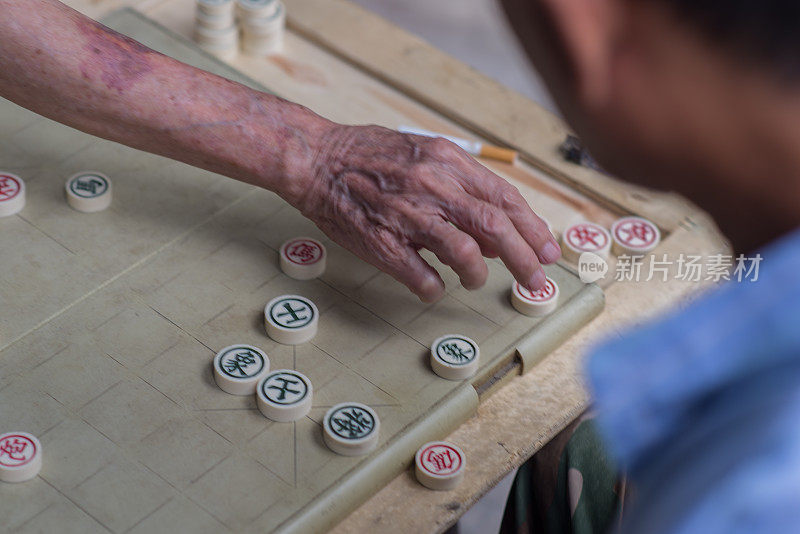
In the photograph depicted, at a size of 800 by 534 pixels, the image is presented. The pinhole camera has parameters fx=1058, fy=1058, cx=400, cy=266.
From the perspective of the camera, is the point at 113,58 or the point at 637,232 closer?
the point at 113,58

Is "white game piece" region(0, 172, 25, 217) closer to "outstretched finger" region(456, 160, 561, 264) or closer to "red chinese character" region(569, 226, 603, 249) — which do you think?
"outstretched finger" region(456, 160, 561, 264)

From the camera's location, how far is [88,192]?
56.3 inches

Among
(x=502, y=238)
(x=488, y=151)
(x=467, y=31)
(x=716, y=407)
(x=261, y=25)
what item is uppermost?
(x=716, y=407)

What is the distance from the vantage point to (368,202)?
138 cm

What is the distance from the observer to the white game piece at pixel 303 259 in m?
1.37

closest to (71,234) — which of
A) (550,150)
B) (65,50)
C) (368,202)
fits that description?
(65,50)

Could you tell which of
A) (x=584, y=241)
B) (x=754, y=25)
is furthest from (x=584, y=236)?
(x=754, y=25)

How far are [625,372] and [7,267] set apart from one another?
857mm

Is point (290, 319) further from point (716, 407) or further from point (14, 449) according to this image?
point (716, 407)

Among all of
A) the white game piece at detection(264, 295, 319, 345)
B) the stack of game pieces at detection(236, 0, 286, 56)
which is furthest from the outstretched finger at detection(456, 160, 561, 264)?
the stack of game pieces at detection(236, 0, 286, 56)

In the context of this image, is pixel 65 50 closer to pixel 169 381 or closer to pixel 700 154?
pixel 169 381

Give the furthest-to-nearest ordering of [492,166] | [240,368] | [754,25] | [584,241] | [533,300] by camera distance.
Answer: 1. [492,166]
2. [584,241]
3. [533,300]
4. [240,368]
5. [754,25]

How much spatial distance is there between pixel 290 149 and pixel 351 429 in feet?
1.36

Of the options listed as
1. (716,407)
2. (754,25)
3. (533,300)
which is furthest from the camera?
(533,300)
